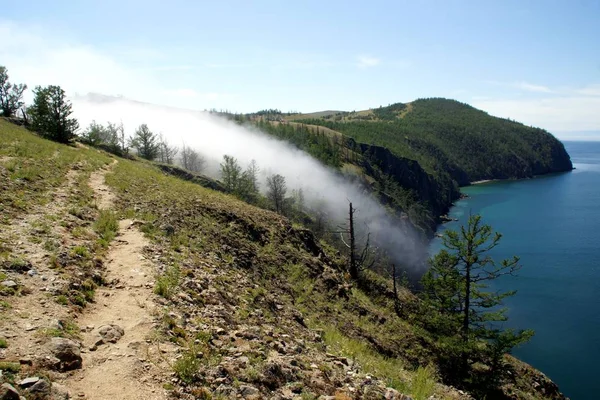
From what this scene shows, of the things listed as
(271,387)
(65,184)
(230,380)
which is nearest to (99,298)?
(230,380)

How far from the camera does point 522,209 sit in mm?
157750

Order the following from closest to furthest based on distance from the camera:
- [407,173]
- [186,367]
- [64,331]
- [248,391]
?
[186,367]
[248,391]
[64,331]
[407,173]

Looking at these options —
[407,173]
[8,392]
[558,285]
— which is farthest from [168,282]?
[407,173]

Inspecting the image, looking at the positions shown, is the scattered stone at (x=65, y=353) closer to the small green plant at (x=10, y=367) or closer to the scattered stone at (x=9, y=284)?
the small green plant at (x=10, y=367)

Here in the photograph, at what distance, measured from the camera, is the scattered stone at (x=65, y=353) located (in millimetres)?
9211

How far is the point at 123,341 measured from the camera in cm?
1099

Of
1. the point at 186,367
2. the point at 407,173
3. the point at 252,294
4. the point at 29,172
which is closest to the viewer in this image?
the point at 186,367

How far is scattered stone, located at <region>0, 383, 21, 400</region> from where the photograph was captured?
Answer: 285 inches

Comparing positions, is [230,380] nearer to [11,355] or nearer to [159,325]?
[159,325]

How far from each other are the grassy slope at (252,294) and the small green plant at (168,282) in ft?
0.18

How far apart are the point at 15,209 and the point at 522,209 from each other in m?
181

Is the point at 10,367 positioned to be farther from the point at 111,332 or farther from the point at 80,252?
the point at 80,252

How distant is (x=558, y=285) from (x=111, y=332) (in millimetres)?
95583

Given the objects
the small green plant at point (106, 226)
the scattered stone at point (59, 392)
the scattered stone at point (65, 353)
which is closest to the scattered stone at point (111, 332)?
the scattered stone at point (65, 353)
